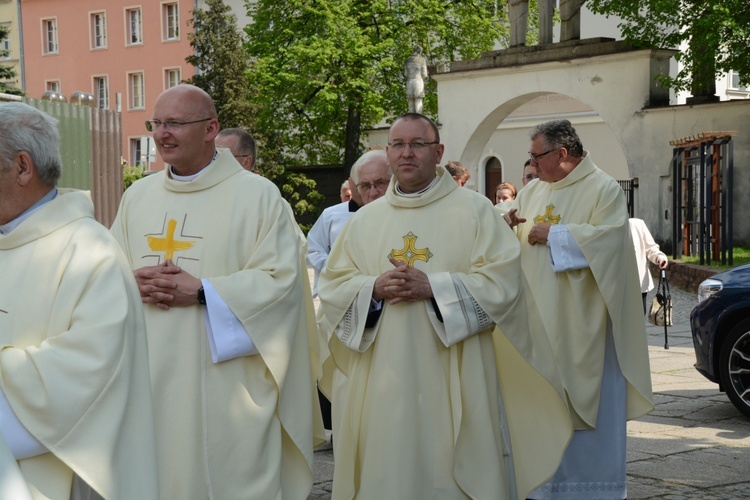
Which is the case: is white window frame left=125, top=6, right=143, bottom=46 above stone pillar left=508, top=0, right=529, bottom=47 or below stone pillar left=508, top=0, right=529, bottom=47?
above

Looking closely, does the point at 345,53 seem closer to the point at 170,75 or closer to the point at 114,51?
the point at 170,75

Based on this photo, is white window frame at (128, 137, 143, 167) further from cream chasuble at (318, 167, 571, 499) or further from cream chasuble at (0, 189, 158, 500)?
cream chasuble at (0, 189, 158, 500)

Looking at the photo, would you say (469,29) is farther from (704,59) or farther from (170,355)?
(170,355)

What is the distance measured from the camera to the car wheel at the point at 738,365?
8781 millimetres

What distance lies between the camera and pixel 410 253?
17.5 feet

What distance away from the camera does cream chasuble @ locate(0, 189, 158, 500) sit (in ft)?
10.4

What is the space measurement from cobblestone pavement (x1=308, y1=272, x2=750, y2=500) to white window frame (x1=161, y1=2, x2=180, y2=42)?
45.5 metres

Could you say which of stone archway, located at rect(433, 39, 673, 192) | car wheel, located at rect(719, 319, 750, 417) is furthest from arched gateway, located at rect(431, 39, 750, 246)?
car wheel, located at rect(719, 319, 750, 417)

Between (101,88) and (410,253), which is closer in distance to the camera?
(410,253)

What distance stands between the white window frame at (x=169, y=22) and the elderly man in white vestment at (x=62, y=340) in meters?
51.8

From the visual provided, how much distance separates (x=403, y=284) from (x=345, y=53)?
32.8 m

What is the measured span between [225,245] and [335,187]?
1372 inches

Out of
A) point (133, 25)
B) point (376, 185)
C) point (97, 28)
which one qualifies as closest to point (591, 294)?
point (376, 185)

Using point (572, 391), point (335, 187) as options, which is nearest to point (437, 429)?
point (572, 391)
